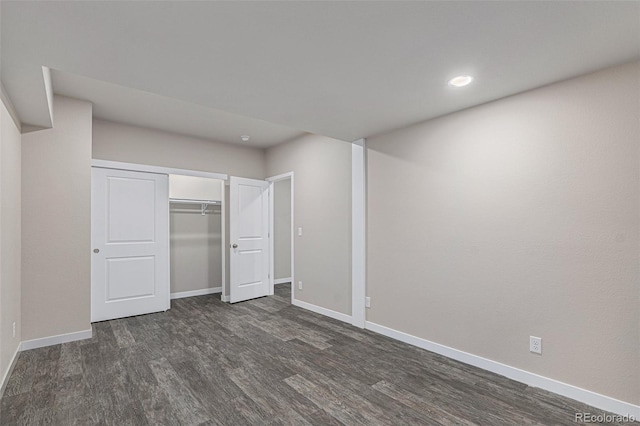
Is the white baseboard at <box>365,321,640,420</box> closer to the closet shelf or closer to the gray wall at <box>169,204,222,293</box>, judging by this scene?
the gray wall at <box>169,204,222,293</box>

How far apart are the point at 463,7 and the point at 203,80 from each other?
Result: 1727 millimetres

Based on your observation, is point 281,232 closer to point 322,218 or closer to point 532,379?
point 322,218

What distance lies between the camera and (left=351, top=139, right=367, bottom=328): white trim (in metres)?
3.84

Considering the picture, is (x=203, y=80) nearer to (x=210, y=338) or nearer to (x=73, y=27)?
(x=73, y=27)

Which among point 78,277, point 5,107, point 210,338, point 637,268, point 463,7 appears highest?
point 463,7

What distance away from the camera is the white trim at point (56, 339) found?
316 centimetres

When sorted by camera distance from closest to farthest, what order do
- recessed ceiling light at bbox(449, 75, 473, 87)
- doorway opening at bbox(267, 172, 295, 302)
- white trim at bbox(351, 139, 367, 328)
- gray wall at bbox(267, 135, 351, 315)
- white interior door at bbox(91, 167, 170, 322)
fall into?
recessed ceiling light at bbox(449, 75, 473, 87), white trim at bbox(351, 139, 367, 328), white interior door at bbox(91, 167, 170, 322), gray wall at bbox(267, 135, 351, 315), doorway opening at bbox(267, 172, 295, 302)

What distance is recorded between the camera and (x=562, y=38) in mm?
1826

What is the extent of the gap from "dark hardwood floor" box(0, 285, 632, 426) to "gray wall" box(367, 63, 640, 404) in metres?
0.34

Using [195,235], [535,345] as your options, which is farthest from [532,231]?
[195,235]

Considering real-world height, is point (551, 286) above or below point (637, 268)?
below

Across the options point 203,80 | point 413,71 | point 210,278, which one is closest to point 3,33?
point 203,80

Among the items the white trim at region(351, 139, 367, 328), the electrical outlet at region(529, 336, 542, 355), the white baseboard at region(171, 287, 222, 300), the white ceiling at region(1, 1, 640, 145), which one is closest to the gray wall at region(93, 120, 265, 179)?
the white ceiling at region(1, 1, 640, 145)

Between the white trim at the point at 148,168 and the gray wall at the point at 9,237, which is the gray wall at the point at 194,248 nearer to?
the white trim at the point at 148,168
